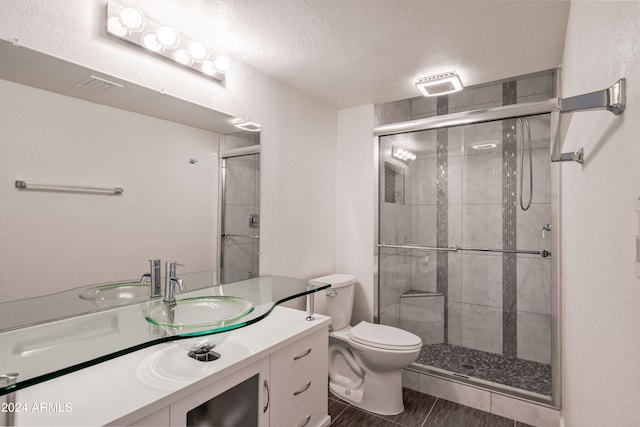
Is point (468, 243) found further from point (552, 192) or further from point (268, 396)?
point (268, 396)

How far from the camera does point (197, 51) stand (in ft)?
5.69

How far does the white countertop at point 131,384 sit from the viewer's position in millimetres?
944

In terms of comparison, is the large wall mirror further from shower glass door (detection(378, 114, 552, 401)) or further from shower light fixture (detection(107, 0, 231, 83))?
shower glass door (detection(378, 114, 552, 401))

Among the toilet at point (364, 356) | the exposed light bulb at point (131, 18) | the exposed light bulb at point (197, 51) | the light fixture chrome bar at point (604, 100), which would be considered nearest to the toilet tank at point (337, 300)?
the toilet at point (364, 356)

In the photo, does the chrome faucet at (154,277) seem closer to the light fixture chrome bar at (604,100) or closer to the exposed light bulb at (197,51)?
the exposed light bulb at (197,51)

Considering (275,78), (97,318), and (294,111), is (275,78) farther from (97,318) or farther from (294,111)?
(97,318)

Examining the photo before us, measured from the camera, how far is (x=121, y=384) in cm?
111

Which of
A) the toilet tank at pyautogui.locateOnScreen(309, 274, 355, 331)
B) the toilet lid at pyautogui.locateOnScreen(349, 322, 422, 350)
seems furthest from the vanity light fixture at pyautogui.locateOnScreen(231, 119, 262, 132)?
the toilet lid at pyautogui.locateOnScreen(349, 322, 422, 350)

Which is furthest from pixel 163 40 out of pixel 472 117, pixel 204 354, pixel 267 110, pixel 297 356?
pixel 472 117

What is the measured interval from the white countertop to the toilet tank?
106 cm

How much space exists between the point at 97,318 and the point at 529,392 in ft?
8.54

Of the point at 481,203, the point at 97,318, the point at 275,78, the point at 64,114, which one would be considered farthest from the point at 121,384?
the point at 481,203

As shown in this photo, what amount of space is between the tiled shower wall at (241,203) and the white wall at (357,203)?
1.03m

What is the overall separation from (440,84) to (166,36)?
5.86 ft
